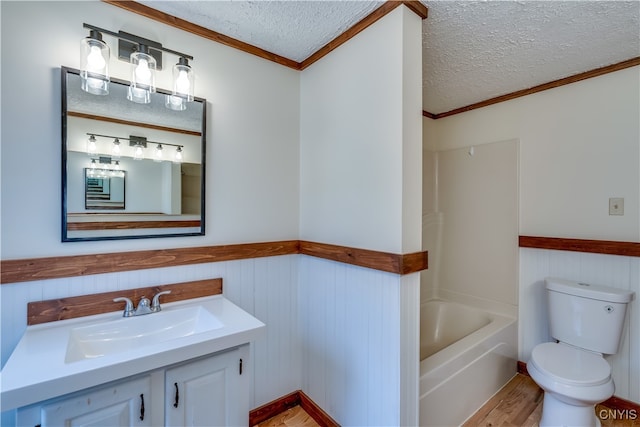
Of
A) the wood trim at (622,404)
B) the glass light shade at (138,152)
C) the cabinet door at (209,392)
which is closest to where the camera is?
the cabinet door at (209,392)

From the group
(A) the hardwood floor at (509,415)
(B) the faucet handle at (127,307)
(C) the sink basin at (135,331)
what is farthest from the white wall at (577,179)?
(B) the faucet handle at (127,307)

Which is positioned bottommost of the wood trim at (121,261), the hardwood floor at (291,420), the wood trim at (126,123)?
the hardwood floor at (291,420)

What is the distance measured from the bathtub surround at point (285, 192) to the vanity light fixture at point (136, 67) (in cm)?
8

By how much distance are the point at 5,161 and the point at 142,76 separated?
0.65m

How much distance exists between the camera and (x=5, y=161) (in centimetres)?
115

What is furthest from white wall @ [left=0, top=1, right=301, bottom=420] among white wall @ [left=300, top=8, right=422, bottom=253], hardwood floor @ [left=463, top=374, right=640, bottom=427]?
hardwood floor @ [left=463, top=374, right=640, bottom=427]

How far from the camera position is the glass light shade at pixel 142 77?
1367 mm

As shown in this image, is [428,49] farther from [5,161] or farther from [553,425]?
[553,425]

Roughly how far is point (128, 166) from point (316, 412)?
1.79 m

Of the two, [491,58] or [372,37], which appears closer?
[372,37]

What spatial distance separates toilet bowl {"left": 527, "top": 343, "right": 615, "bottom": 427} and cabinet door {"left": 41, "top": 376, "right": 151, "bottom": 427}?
6.63 feet

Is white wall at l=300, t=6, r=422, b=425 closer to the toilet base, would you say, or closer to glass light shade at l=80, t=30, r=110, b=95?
the toilet base

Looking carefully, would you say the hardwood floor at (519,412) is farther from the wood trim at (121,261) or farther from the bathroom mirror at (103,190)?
the bathroom mirror at (103,190)

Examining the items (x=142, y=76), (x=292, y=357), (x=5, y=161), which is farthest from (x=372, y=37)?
(x=292, y=357)
